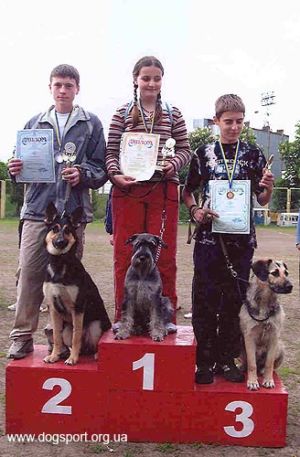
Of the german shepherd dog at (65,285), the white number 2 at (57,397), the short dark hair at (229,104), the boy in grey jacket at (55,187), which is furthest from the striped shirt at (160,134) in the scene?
the white number 2 at (57,397)

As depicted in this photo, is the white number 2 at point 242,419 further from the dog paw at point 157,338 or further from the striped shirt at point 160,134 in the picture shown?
the striped shirt at point 160,134

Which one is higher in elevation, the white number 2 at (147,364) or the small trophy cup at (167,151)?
the small trophy cup at (167,151)

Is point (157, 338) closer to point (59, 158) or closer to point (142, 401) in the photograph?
point (142, 401)

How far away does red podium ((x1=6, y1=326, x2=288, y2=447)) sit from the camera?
166 inches

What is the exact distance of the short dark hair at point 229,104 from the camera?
4363 millimetres

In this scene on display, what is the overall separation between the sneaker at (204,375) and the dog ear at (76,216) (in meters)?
1.51

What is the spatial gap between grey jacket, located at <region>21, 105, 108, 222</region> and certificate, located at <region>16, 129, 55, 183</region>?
0.28 ft

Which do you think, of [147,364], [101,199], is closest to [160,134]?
[147,364]

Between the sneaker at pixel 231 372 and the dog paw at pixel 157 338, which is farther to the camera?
the sneaker at pixel 231 372

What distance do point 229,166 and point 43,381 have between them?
7.22ft

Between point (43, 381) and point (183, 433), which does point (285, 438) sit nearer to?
point (183, 433)

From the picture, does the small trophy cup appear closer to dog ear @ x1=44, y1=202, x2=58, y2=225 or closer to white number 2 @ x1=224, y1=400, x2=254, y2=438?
dog ear @ x1=44, y1=202, x2=58, y2=225

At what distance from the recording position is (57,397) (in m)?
4.29

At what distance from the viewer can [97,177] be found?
464 centimetres
